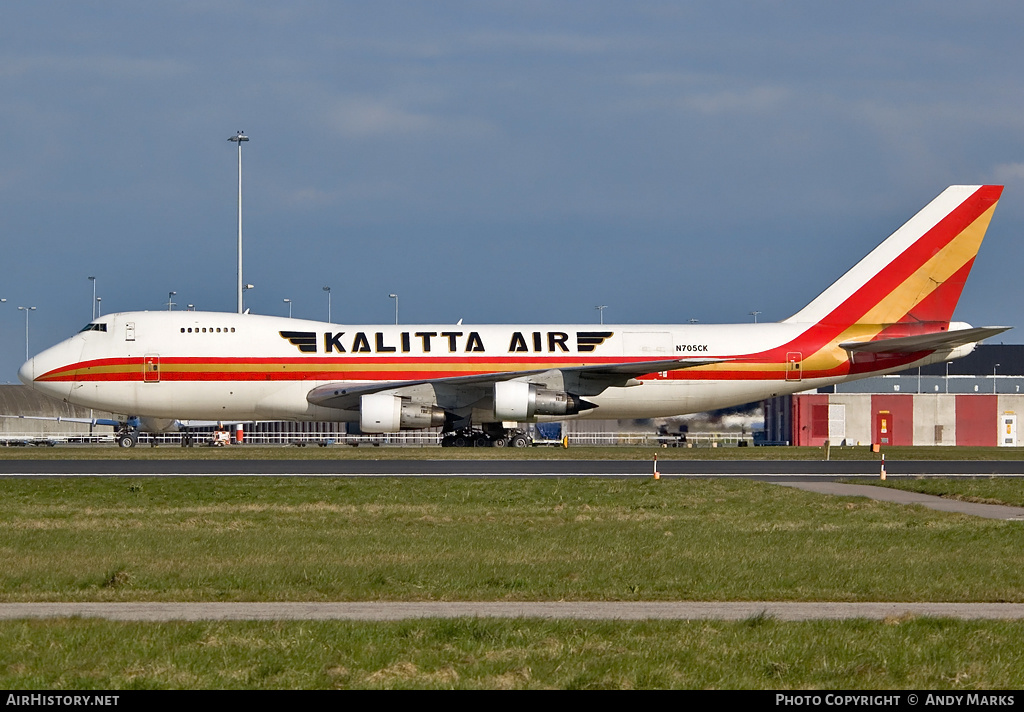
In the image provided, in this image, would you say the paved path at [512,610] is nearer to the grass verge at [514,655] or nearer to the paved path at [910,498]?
the grass verge at [514,655]

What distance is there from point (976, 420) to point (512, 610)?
2912 inches

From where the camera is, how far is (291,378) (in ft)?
145

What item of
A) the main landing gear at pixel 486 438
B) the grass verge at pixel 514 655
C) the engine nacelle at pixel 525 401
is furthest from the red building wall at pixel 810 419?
the grass verge at pixel 514 655

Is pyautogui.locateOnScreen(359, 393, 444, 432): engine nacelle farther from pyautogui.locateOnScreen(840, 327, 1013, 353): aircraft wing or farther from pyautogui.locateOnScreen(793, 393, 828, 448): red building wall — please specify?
pyautogui.locateOnScreen(793, 393, 828, 448): red building wall

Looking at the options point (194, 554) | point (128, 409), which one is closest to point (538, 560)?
point (194, 554)

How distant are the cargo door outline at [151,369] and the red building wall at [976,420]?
54518mm

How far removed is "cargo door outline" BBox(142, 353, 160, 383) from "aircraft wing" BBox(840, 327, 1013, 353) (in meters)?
25.5

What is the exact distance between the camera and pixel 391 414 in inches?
1650

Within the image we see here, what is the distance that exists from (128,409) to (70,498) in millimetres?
21754

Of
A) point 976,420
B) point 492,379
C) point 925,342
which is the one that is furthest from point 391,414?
point 976,420

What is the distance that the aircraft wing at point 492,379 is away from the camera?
42.3 m

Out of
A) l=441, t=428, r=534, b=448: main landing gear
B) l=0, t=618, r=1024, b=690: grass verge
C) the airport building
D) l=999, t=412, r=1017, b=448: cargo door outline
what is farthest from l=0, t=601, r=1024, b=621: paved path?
l=999, t=412, r=1017, b=448: cargo door outline

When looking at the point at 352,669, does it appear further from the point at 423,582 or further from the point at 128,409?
the point at 128,409
